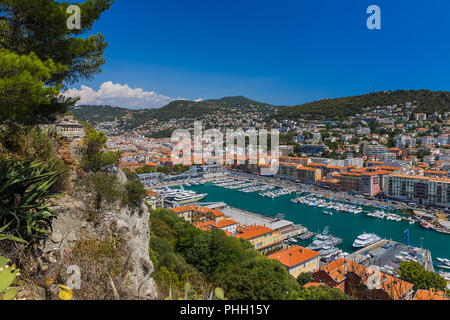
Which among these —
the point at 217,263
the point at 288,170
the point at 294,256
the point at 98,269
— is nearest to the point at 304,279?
the point at 294,256

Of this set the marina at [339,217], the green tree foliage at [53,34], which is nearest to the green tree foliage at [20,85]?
the green tree foliage at [53,34]

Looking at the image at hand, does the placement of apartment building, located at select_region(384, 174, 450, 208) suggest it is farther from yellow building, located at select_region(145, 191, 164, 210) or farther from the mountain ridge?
the mountain ridge

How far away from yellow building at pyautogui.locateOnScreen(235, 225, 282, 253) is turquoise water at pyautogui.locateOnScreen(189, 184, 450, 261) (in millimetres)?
1569

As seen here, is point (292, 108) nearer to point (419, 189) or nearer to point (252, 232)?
point (419, 189)

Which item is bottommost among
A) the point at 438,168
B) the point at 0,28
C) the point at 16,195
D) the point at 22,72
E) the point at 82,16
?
the point at 438,168

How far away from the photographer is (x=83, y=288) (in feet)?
6.54

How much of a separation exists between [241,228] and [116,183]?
1000 centimetres

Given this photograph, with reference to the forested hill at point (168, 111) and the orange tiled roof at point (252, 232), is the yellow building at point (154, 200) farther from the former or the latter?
the forested hill at point (168, 111)

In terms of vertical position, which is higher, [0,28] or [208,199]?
[0,28]

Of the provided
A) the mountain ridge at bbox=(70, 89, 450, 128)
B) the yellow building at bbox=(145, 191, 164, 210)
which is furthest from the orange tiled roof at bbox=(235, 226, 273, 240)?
the mountain ridge at bbox=(70, 89, 450, 128)
